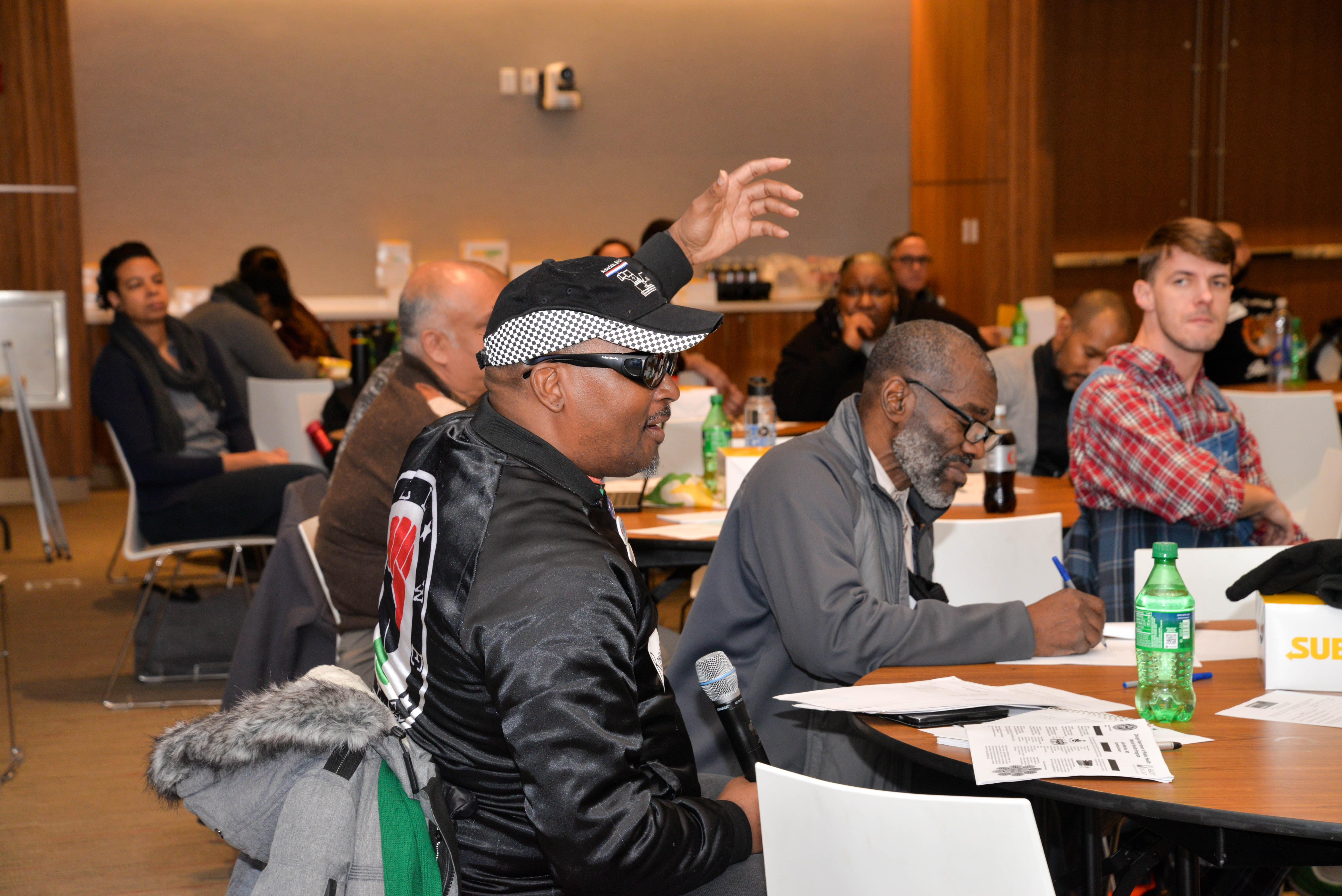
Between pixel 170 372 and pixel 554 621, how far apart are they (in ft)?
14.2

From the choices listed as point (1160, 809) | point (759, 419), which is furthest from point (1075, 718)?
point (759, 419)

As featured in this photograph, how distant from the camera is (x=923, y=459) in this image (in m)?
2.33

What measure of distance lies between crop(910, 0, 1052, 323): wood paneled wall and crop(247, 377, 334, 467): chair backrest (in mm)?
5168

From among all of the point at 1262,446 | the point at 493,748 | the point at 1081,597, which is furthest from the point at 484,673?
the point at 1262,446

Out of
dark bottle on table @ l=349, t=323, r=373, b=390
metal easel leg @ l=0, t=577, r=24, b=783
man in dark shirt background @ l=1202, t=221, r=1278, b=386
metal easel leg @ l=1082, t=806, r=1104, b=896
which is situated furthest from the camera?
man in dark shirt background @ l=1202, t=221, r=1278, b=386

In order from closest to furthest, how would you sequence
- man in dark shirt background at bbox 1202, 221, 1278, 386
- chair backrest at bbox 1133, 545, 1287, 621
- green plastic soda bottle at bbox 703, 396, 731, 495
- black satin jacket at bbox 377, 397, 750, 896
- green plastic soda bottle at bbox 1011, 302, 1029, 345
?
black satin jacket at bbox 377, 397, 750, 896, chair backrest at bbox 1133, 545, 1287, 621, green plastic soda bottle at bbox 703, 396, 731, 495, man in dark shirt background at bbox 1202, 221, 1278, 386, green plastic soda bottle at bbox 1011, 302, 1029, 345

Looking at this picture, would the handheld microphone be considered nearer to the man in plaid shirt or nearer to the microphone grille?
the microphone grille

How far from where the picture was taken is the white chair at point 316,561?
2.87 m

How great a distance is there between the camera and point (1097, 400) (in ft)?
9.98

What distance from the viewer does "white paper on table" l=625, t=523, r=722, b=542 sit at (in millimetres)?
3279

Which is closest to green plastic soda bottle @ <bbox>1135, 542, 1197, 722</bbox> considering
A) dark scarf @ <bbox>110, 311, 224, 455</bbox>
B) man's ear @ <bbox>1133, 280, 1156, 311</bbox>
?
man's ear @ <bbox>1133, 280, 1156, 311</bbox>

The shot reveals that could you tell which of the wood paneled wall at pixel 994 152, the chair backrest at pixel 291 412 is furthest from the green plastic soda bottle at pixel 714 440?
the wood paneled wall at pixel 994 152

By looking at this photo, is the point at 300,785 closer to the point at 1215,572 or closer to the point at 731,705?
the point at 731,705

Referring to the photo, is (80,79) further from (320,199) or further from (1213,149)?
(1213,149)
